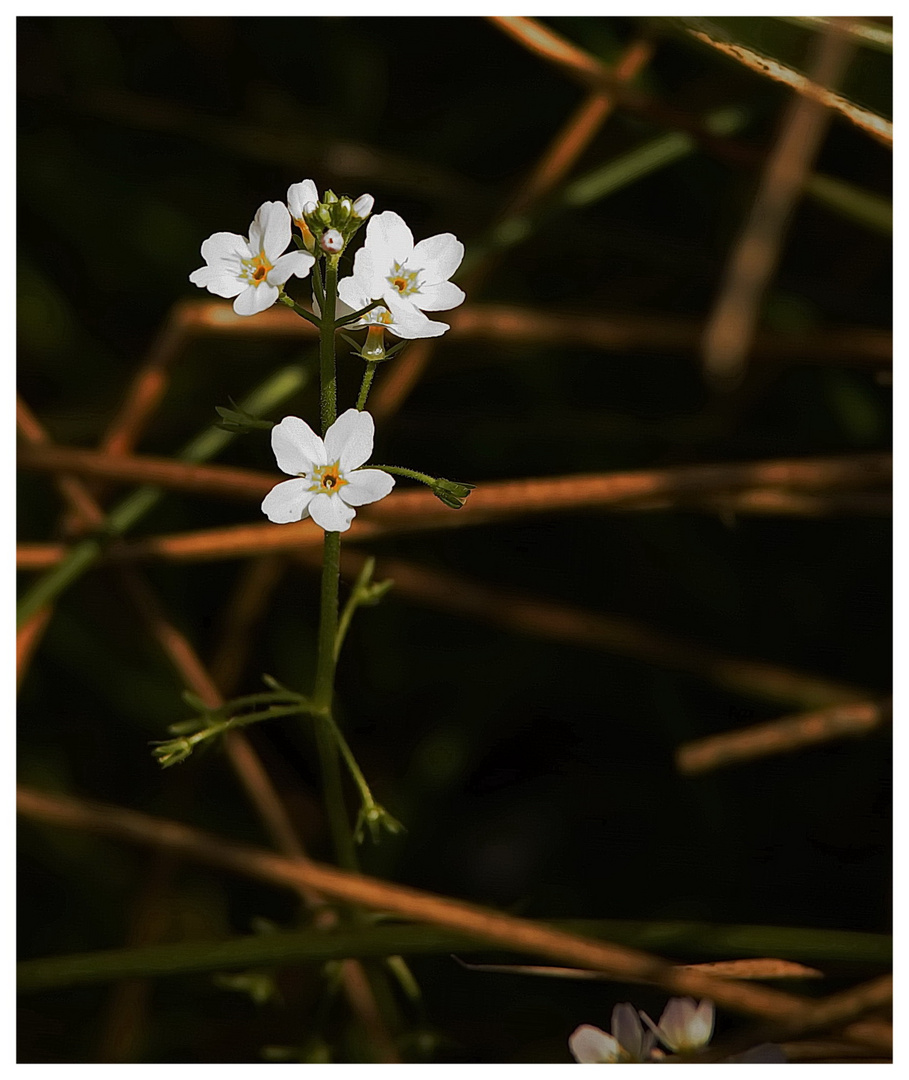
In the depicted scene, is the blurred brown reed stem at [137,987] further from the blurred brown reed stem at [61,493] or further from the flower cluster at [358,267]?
the flower cluster at [358,267]

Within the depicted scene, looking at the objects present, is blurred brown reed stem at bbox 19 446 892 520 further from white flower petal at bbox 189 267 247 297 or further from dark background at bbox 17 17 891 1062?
white flower petal at bbox 189 267 247 297

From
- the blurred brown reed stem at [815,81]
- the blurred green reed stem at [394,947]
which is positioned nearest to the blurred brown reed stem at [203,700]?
the blurred green reed stem at [394,947]

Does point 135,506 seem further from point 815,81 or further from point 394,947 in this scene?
point 815,81

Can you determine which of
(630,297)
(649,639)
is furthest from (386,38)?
(649,639)

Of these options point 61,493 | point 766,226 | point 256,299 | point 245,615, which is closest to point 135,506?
point 61,493

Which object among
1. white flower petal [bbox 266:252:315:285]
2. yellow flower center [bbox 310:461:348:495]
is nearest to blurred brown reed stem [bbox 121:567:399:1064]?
yellow flower center [bbox 310:461:348:495]

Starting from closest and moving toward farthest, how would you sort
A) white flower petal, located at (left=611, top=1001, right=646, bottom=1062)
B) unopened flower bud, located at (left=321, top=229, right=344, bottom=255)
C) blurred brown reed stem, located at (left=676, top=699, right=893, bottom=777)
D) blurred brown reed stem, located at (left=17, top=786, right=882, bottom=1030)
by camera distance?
unopened flower bud, located at (left=321, top=229, right=344, bottom=255), white flower petal, located at (left=611, top=1001, right=646, bottom=1062), blurred brown reed stem, located at (left=17, top=786, right=882, bottom=1030), blurred brown reed stem, located at (left=676, top=699, right=893, bottom=777)

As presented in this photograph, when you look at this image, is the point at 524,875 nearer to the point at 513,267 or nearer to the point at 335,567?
the point at 335,567
